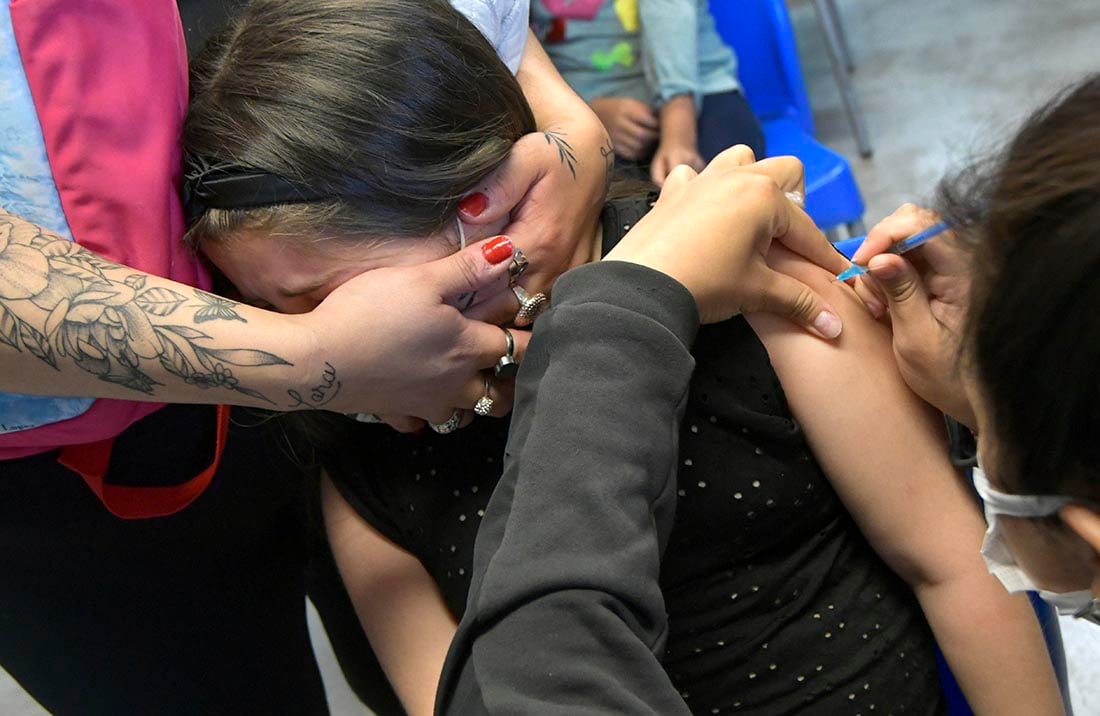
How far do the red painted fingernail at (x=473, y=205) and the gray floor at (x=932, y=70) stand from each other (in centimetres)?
211

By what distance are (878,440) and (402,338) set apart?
0.44 metres

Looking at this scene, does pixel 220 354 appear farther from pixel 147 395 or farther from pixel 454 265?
pixel 454 265

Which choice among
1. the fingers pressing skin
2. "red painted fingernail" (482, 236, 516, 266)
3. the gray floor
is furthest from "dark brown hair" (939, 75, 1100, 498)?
the gray floor

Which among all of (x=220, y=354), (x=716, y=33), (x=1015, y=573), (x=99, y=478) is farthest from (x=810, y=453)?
(x=716, y=33)

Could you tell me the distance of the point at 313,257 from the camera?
892 mm

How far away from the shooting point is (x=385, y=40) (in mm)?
877

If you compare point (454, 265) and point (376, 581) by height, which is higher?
point (454, 265)

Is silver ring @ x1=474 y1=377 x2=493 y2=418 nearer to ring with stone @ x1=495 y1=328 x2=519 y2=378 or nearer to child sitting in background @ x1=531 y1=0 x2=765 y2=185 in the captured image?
ring with stone @ x1=495 y1=328 x2=519 y2=378

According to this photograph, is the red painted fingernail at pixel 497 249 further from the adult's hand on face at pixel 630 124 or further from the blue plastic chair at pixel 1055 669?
the adult's hand on face at pixel 630 124

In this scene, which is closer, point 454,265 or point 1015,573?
point 1015,573

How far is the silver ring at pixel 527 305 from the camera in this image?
94 cm

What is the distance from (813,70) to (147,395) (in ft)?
11.2

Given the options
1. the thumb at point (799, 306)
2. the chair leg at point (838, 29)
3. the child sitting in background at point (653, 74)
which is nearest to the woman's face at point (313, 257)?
the thumb at point (799, 306)

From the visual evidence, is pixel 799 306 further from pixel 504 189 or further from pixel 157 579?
pixel 157 579
